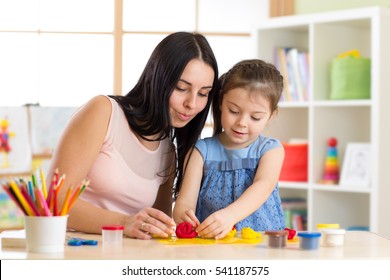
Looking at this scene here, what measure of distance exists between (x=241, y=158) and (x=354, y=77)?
1.92 meters

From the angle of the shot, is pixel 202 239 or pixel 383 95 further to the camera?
pixel 383 95

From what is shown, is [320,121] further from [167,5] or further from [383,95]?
[167,5]

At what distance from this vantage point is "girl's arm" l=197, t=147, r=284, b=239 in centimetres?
176

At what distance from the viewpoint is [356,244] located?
1694mm

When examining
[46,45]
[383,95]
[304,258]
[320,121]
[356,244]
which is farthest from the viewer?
[46,45]

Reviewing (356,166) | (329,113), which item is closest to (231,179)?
(356,166)

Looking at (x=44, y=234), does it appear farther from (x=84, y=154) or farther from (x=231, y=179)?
(x=231, y=179)

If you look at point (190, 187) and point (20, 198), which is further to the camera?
point (190, 187)

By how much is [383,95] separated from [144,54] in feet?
4.85

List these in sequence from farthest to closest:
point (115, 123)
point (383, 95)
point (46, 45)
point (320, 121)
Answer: point (46, 45), point (320, 121), point (383, 95), point (115, 123)

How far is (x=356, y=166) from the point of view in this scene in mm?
3893

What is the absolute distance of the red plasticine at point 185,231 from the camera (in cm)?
175

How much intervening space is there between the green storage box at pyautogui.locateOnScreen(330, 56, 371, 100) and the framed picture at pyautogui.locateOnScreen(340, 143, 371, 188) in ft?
0.84

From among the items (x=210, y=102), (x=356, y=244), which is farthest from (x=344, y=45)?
(x=356, y=244)
